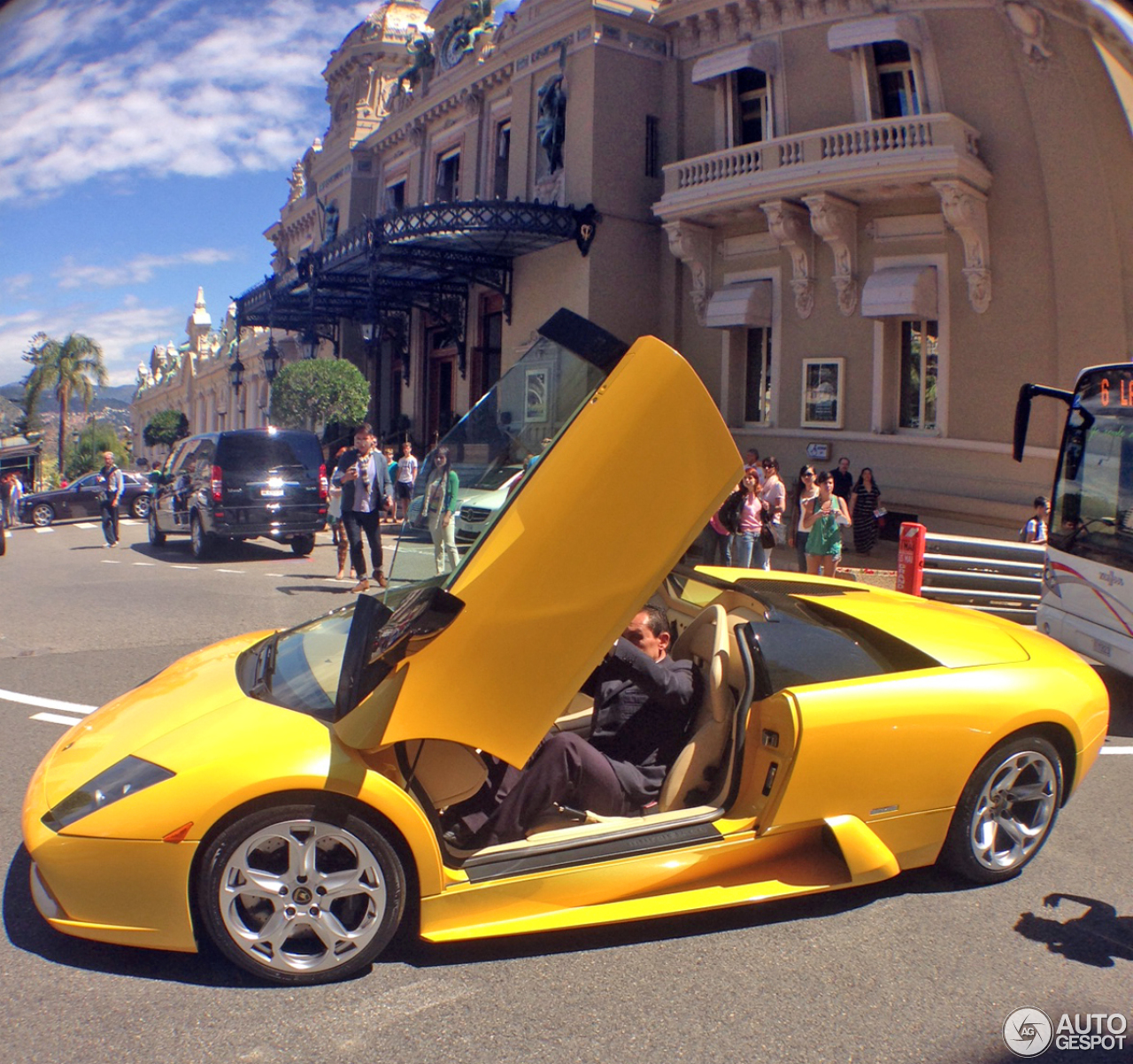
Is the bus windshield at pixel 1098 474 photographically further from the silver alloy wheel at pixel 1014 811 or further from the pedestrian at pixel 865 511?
the pedestrian at pixel 865 511

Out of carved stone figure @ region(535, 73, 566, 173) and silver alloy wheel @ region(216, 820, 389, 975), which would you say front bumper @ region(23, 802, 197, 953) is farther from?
carved stone figure @ region(535, 73, 566, 173)

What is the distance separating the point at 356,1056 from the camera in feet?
8.87

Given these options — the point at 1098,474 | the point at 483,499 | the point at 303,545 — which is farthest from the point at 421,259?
the point at 483,499

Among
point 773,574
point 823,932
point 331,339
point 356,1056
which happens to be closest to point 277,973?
point 356,1056

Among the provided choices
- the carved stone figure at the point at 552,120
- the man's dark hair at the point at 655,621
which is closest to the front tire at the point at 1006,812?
the man's dark hair at the point at 655,621

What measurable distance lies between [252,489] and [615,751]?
11.7 m

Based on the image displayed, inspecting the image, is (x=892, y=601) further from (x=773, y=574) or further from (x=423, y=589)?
(x=423, y=589)

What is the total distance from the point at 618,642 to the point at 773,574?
152 cm

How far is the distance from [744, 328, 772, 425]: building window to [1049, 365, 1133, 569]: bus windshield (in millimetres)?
11666

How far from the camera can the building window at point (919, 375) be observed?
16.7m

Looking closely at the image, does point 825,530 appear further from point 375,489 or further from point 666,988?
point 666,988

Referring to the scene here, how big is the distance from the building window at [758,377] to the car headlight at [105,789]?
16951mm

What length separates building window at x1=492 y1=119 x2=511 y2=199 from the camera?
75.5 feet

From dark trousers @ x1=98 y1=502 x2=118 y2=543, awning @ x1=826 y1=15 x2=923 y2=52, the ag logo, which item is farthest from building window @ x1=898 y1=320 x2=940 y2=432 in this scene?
the ag logo
